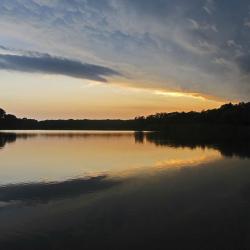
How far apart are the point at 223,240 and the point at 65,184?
521 inches

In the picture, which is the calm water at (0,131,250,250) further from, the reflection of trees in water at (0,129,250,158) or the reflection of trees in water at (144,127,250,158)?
the reflection of trees in water at (0,129,250,158)

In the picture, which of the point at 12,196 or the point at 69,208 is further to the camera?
the point at 12,196

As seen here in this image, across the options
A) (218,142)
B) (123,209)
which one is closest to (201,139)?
(218,142)

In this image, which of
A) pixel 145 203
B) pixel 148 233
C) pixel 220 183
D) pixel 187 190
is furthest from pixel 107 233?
pixel 220 183

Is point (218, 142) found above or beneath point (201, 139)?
beneath

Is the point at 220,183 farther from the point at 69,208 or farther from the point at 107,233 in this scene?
the point at 107,233

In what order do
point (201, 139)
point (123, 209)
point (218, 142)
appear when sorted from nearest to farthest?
point (123, 209)
point (218, 142)
point (201, 139)

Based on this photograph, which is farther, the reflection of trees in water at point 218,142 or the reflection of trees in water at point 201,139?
the reflection of trees in water at point 201,139

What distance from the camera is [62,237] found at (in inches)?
535

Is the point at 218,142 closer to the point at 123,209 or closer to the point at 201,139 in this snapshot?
the point at 201,139

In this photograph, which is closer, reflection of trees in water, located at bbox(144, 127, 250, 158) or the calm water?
the calm water

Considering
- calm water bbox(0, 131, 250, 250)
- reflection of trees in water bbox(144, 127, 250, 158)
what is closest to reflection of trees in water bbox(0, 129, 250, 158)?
reflection of trees in water bbox(144, 127, 250, 158)

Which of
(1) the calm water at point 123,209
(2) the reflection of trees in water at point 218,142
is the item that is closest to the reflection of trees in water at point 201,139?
(2) the reflection of trees in water at point 218,142

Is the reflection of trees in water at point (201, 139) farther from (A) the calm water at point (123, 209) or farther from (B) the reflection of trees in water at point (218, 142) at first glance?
(A) the calm water at point (123, 209)
